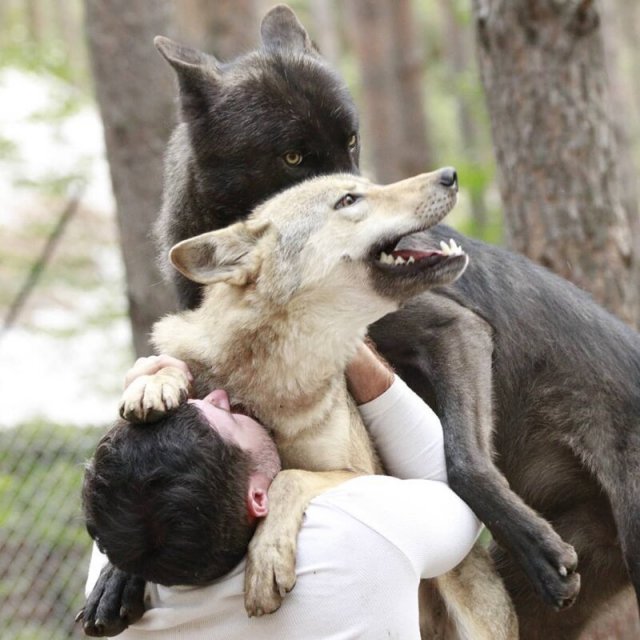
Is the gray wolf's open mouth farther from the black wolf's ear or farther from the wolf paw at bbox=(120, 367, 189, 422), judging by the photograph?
the black wolf's ear

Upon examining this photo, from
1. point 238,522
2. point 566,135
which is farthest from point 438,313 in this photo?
point 566,135

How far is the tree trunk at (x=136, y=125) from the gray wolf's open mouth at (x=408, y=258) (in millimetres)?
3524

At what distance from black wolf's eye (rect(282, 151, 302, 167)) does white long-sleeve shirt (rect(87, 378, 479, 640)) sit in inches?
54.3

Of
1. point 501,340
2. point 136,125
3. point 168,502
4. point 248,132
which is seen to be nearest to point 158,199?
point 136,125

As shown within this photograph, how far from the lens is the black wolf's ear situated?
4547mm

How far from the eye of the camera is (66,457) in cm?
729

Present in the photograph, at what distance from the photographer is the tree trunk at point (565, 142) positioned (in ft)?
18.1

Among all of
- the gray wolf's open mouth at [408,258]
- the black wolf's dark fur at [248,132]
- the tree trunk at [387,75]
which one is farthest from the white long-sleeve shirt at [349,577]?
the tree trunk at [387,75]

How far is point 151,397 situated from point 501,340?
1.61 meters

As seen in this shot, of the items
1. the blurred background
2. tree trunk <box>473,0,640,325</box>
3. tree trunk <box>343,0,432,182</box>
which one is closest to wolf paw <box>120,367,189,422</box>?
the blurred background

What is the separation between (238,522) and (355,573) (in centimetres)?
36

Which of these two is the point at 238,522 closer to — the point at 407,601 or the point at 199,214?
the point at 407,601

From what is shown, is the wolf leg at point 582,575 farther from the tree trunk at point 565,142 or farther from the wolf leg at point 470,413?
the tree trunk at point 565,142

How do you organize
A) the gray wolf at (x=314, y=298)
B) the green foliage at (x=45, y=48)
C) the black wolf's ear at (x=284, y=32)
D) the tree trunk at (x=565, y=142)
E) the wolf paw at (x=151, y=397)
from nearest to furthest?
the wolf paw at (x=151, y=397) < the gray wolf at (x=314, y=298) < the black wolf's ear at (x=284, y=32) < the tree trunk at (x=565, y=142) < the green foliage at (x=45, y=48)
